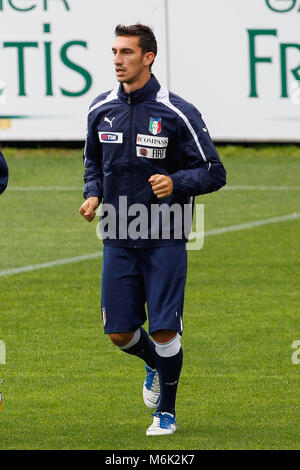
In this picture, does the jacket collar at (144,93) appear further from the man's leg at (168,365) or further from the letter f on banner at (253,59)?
the letter f on banner at (253,59)

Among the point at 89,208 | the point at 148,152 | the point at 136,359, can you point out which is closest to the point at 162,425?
the point at 89,208

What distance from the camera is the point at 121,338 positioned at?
6965 mm

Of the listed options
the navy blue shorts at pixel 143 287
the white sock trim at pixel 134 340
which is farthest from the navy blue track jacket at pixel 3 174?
the white sock trim at pixel 134 340

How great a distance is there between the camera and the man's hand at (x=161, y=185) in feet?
21.5

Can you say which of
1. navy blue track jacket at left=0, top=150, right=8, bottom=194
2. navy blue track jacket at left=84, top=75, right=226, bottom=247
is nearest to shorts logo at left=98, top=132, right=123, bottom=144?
navy blue track jacket at left=84, top=75, right=226, bottom=247

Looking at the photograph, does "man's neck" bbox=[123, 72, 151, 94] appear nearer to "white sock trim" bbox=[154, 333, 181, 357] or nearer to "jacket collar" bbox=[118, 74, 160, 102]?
"jacket collar" bbox=[118, 74, 160, 102]

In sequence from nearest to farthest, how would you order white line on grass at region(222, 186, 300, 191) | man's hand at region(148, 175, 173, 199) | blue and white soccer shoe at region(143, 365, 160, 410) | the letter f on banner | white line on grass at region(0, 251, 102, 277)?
man's hand at region(148, 175, 173, 199)
blue and white soccer shoe at region(143, 365, 160, 410)
white line on grass at region(0, 251, 102, 277)
white line on grass at region(222, 186, 300, 191)
the letter f on banner

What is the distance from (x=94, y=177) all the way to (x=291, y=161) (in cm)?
1151

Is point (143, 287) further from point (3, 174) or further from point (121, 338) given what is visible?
point (3, 174)

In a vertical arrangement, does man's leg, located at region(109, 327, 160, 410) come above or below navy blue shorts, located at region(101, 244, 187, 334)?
below

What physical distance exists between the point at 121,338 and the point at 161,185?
0.93 m

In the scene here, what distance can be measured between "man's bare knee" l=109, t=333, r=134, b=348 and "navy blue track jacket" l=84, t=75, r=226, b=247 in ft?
1.64

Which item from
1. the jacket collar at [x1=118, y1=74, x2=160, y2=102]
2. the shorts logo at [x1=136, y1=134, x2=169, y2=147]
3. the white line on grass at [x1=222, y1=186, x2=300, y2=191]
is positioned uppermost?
the jacket collar at [x1=118, y1=74, x2=160, y2=102]

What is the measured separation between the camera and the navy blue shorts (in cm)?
670
